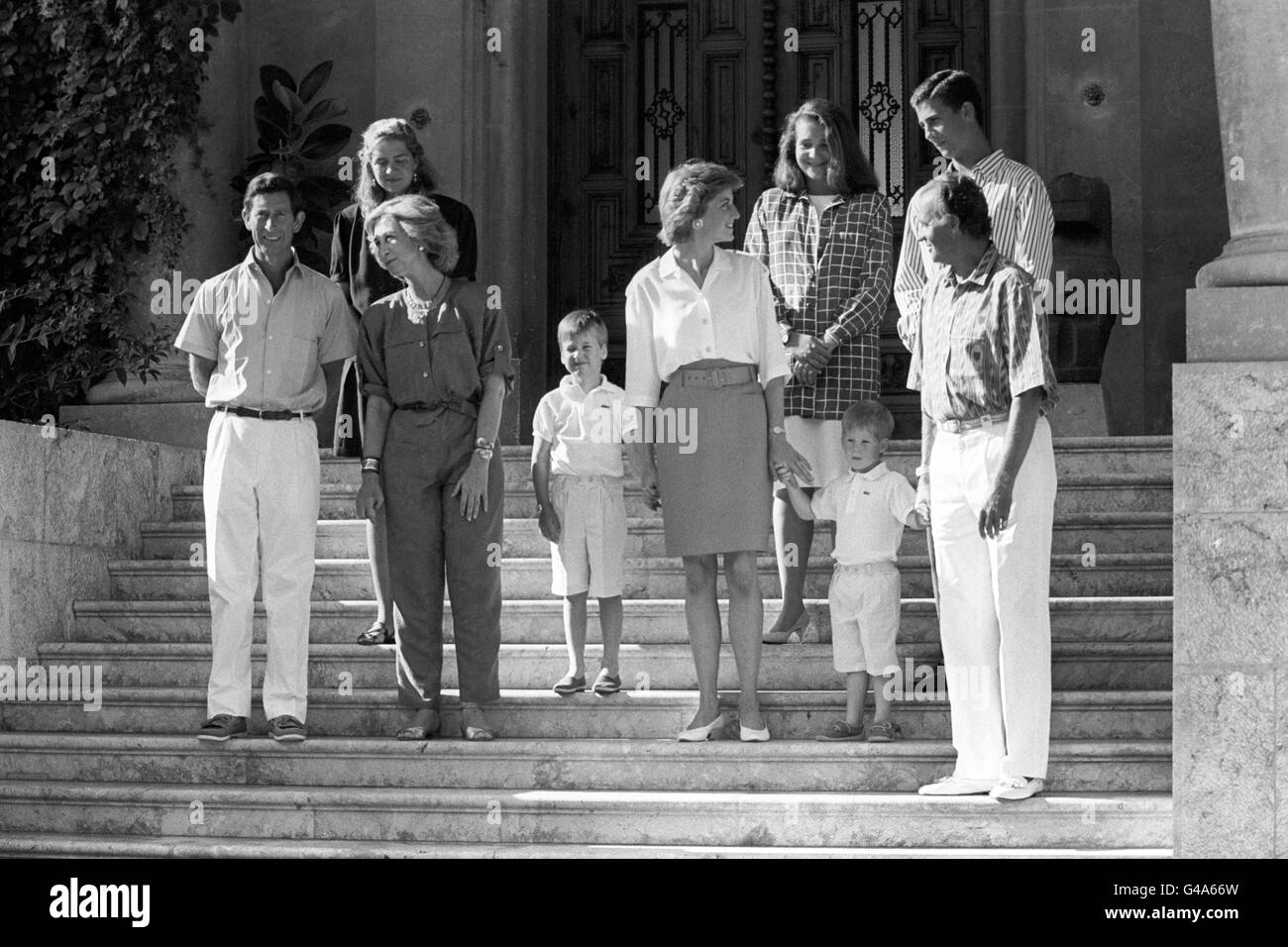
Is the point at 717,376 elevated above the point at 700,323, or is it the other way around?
the point at 700,323

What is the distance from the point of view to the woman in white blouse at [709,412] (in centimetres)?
664

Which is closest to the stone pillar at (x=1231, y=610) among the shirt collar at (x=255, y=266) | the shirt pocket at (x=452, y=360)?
the shirt pocket at (x=452, y=360)

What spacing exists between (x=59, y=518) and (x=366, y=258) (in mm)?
1677

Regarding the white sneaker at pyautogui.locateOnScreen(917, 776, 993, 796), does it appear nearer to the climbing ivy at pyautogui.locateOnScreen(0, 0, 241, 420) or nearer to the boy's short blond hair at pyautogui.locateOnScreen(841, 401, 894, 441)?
the boy's short blond hair at pyautogui.locateOnScreen(841, 401, 894, 441)

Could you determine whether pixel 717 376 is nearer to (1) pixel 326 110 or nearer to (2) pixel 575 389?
(2) pixel 575 389

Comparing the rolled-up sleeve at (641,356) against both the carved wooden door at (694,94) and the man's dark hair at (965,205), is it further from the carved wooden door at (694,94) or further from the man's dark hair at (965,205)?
the carved wooden door at (694,94)

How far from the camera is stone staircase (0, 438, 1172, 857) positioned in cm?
616

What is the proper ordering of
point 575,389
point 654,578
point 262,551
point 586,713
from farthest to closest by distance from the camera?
point 654,578, point 575,389, point 262,551, point 586,713

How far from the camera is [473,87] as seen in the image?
38.4 feet

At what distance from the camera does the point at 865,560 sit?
6.76 metres

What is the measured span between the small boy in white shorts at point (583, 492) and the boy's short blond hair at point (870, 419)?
795mm

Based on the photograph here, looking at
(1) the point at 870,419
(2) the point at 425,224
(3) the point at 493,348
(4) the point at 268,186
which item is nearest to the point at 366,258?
(4) the point at 268,186

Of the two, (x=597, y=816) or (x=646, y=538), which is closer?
(x=597, y=816)
